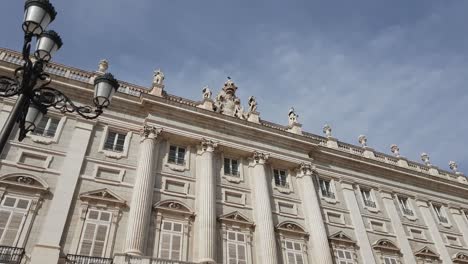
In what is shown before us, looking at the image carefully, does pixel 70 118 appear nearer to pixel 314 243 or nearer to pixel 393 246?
pixel 314 243

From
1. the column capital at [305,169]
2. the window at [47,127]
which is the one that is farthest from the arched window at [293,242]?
the window at [47,127]

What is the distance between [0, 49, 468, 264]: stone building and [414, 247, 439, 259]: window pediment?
82 millimetres

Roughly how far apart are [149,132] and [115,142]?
1715mm

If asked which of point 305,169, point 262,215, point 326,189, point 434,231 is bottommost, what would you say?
point 262,215

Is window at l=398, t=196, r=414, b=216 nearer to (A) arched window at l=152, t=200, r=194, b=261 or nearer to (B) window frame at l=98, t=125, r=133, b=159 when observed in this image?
(A) arched window at l=152, t=200, r=194, b=261

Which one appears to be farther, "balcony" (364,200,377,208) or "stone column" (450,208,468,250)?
"stone column" (450,208,468,250)

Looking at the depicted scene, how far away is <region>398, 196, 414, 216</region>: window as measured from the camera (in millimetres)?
23689

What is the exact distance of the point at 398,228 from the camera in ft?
71.6

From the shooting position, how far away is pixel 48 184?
15.2 m

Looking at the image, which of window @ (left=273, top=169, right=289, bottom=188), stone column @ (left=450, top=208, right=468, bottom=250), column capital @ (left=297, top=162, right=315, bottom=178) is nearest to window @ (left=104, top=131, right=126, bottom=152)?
window @ (left=273, top=169, right=289, bottom=188)

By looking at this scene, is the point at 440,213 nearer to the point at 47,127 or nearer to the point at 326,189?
the point at 326,189

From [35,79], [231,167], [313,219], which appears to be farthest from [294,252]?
[35,79]

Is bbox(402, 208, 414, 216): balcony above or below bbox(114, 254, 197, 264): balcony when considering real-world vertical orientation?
above

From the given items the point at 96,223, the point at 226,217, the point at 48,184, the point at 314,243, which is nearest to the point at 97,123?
the point at 48,184
